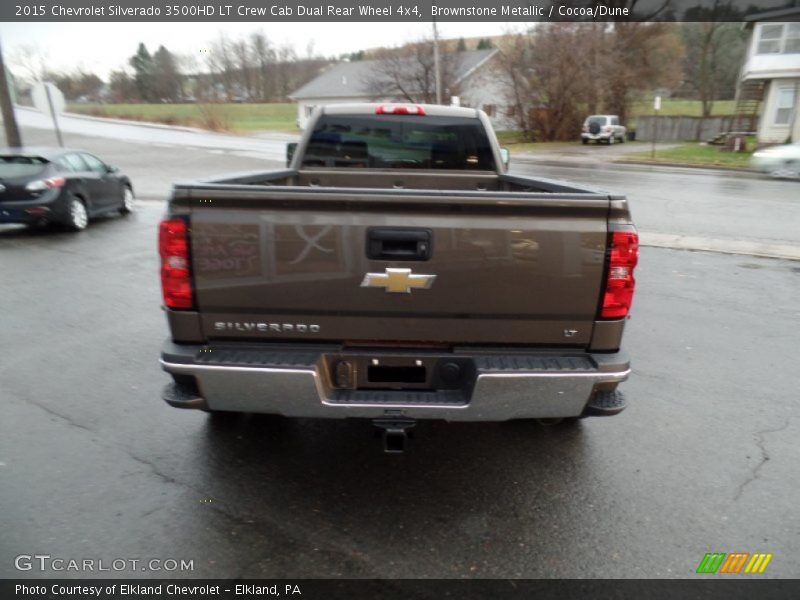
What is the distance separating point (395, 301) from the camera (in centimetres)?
266

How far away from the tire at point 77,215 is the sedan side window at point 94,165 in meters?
1.08

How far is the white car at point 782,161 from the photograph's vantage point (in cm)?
1978

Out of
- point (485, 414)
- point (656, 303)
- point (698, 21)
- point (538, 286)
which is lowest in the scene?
point (656, 303)

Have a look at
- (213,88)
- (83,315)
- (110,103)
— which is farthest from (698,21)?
(110,103)

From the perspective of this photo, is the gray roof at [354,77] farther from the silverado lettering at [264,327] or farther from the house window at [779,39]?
the silverado lettering at [264,327]

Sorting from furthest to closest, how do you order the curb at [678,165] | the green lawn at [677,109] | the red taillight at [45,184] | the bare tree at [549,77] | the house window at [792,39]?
the green lawn at [677,109] < the bare tree at [549,77] < the house window at [792,39] < the curb at [678,165] < the red taillight at [45,184]

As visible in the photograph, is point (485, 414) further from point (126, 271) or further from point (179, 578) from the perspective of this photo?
point (126, 271)

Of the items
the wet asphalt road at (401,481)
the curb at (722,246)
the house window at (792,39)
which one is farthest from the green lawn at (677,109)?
the wet asphalt road at (401,481)

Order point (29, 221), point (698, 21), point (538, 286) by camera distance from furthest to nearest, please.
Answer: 1. point (698, 21)
2. point (29, 221)
3. point (538, 286)

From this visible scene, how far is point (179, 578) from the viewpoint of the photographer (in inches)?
96.1

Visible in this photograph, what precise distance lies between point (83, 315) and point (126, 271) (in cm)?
188

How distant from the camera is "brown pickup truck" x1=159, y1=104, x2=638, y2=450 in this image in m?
2.57

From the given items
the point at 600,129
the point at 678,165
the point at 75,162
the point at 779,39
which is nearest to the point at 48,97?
the point at 75,162

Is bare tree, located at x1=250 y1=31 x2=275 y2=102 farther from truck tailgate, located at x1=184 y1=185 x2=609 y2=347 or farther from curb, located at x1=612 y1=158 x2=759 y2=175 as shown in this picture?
truck tailgate, located at x1=184 y1=185 x2=609 y2=347
